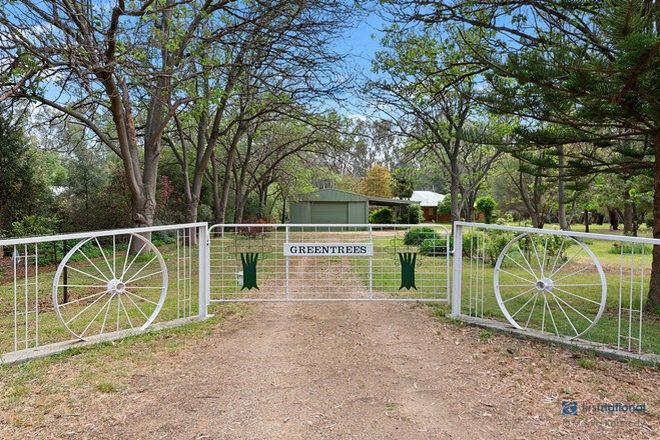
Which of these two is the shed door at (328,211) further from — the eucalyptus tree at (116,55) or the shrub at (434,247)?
the shrub at (434,247)

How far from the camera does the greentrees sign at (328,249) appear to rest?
16.4ft

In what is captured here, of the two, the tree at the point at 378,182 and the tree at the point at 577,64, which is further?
the tree at the point at 378,182

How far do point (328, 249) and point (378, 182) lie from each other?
32722mm

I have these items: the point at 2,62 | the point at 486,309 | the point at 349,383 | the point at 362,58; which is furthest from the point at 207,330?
the point at 362,58

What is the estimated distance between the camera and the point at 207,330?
166 inches

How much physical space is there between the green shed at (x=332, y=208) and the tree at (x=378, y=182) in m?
9.52

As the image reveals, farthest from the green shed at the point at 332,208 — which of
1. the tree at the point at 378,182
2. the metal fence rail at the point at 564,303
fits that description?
the metal fence rail at the point at 564,303

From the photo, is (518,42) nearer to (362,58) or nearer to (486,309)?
(486,309)

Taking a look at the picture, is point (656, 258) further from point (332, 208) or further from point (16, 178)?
point (332, 208)

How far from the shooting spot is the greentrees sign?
5.00 m

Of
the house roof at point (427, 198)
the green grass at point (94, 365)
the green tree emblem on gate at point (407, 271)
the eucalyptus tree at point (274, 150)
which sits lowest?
the green grass at point (94, 365)

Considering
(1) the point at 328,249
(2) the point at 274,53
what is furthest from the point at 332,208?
(1) the point at 328,249

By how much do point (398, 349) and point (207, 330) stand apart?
193 cm

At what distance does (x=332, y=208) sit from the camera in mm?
27656
